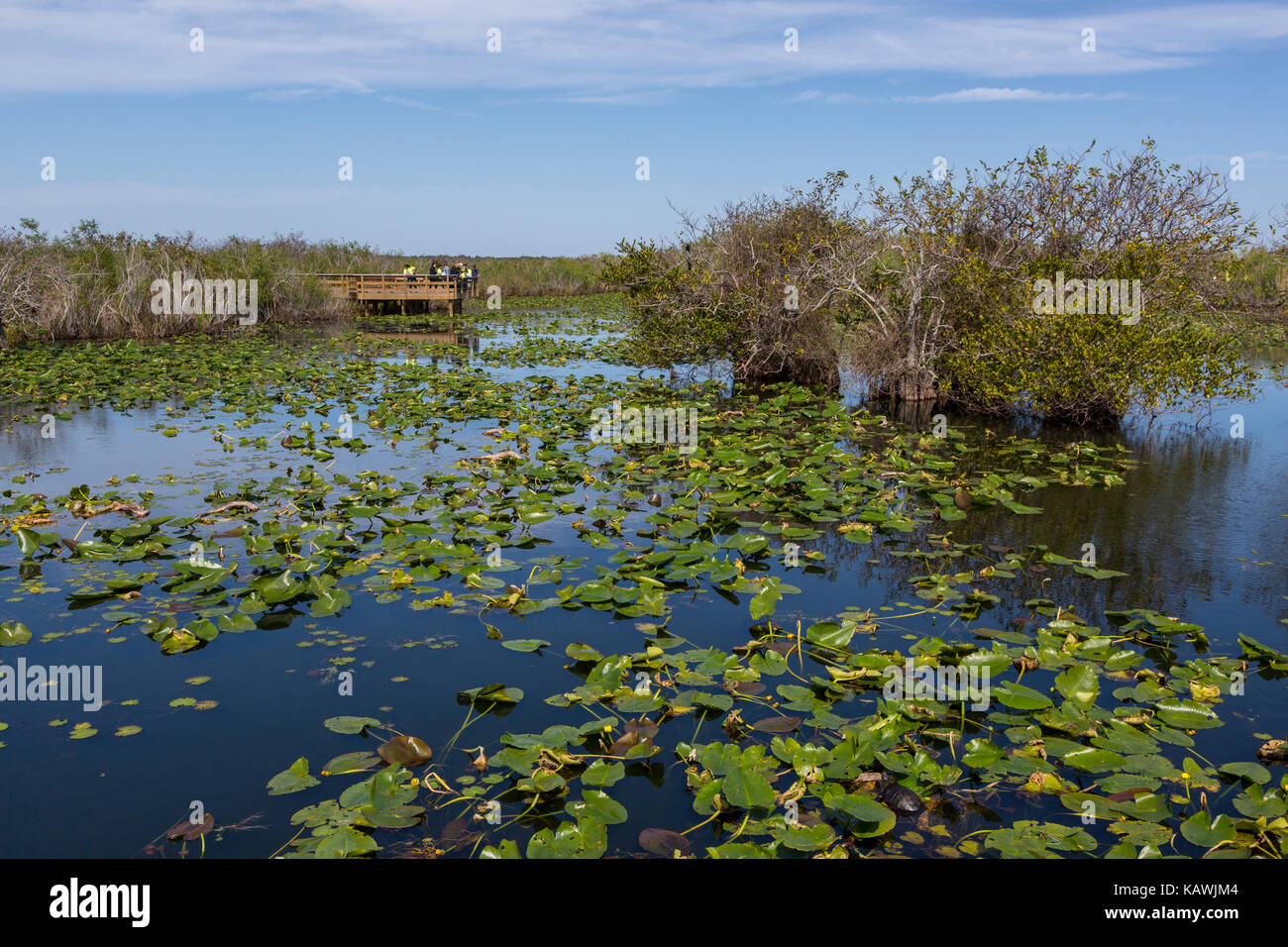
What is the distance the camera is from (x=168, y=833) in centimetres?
341

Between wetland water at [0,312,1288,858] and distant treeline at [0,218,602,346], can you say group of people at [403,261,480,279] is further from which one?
wetland water at [0,312,1288,858]

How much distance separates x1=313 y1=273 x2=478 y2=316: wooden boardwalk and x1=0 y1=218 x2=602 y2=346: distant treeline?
2088mm

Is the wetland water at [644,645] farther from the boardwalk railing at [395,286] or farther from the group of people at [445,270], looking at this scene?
the group of people at [445,270]

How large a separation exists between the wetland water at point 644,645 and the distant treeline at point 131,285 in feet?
44.5

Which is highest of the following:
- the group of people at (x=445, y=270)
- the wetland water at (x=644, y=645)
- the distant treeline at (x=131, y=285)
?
the group of people at (x=445, y=270)

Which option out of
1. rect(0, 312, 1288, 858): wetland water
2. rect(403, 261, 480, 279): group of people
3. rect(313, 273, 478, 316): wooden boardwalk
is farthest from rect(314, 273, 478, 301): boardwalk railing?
rect(0, 312, 1288, 858): wetland water

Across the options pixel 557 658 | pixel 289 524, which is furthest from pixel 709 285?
pixel 557 658

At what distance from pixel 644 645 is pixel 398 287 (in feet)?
114

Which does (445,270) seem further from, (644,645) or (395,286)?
(644,645)

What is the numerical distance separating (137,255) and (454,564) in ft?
75.7

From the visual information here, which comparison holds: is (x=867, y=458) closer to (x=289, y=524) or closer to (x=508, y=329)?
(x=289, y=524)

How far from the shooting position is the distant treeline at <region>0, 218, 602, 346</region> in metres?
21.3

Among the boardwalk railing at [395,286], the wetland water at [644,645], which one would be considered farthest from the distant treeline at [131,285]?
the wetland water at [644,645]

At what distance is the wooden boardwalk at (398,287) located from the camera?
3647cm
